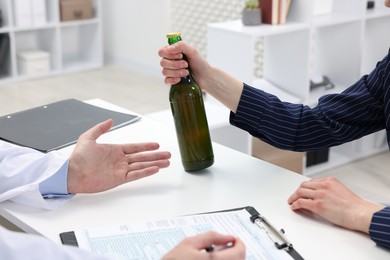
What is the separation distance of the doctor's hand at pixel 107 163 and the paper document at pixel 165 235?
0.18 m

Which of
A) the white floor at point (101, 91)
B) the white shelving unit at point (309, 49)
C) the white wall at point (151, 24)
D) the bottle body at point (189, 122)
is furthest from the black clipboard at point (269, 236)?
the white wall at point (151, 24)

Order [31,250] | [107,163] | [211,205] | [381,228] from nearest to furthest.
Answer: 1. [31,250]
2. [381,228]
3. [211,205]
4. [107,163]

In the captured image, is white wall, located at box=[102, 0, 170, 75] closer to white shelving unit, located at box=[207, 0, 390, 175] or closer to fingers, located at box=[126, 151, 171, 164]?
white shelving unit, located at box=[207, 0, 390, 175]

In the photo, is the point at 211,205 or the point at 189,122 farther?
the point at 189,122

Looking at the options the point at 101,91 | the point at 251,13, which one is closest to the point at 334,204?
the point at 251,13

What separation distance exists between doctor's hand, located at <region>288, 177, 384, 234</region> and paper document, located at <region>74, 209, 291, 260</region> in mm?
123

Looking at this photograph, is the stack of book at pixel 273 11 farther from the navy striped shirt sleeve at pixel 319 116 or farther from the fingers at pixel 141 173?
the fingers at pixel 141 173

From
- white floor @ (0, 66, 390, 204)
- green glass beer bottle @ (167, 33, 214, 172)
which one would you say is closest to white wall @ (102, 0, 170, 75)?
white floor @ (0, 66, 390, 204)

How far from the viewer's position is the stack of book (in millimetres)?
2965

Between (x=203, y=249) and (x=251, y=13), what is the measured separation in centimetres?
213

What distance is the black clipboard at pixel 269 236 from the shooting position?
3.60 ft

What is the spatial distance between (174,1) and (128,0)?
570 millimetres

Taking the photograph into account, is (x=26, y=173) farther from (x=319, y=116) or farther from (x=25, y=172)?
(x=319, y=116)

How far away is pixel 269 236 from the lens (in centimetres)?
114
